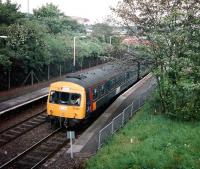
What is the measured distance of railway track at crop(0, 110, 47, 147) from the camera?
21.0 m

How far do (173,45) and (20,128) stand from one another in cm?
1094

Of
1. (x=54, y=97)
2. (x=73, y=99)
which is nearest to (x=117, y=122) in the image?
(x=73, y=99)

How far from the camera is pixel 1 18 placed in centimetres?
3775

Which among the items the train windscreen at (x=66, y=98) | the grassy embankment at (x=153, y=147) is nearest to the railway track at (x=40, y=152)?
the train windscreen at (x=66, y=98)

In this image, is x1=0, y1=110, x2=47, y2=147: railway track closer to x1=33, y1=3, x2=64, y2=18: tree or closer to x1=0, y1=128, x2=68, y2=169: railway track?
x1=0, y1=128, x2=68, y2=169: railway track

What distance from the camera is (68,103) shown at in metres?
21.6

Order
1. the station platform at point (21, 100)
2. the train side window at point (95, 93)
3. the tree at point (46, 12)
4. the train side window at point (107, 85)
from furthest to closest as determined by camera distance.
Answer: the tree at point (46, 12) < the train side window at point (107, 85) < the station platform at point (21, 100) < the train side window at point (95, 93)

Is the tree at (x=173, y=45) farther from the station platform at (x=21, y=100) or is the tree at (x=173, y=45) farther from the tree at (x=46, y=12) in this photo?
the tree at (x=46, y=12)

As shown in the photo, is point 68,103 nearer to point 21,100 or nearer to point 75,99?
point 75,99

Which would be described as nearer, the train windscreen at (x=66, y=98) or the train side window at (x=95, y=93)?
the train windscreen at (x=66, y=98)

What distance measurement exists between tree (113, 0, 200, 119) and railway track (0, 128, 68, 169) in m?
6.78

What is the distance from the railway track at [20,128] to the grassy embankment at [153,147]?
6.10 metres

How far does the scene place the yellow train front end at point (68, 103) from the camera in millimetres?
21547

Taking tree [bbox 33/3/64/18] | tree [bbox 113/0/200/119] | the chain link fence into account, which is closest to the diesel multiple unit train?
the chain link fence
